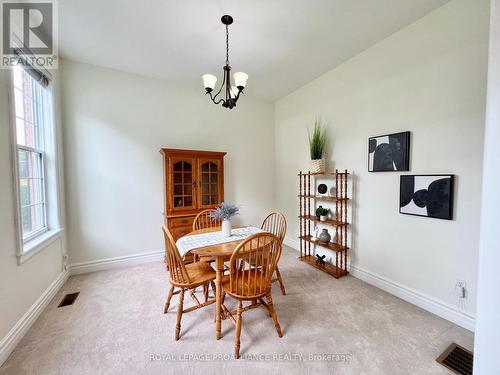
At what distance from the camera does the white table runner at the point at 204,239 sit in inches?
76.7

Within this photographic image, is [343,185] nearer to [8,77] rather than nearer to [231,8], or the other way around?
[231,8]

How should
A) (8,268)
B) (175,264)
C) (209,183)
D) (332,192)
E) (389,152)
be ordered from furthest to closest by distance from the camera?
(209,183)
(332,192)
(389,152)
(175,264)
(8,268)

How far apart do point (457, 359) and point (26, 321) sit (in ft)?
11.5

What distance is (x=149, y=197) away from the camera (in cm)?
334

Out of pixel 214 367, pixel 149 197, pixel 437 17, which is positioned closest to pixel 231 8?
pixel 437 17

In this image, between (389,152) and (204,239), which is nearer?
(204,239)

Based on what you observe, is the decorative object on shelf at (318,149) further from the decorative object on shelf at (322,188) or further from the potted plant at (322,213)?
the potted plant at (322,213)

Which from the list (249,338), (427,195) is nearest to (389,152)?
(427,195)

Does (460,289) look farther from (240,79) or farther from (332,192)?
(240,79)

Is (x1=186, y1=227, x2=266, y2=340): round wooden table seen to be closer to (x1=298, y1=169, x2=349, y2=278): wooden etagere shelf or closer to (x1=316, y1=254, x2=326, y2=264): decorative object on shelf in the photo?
(x1=298, y1=169, x2=349, y2=278): wooden etagere shelf

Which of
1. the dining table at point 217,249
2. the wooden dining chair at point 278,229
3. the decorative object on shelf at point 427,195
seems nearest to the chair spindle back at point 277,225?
the wooden dining chair at point 278,229

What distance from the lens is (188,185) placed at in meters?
3.26

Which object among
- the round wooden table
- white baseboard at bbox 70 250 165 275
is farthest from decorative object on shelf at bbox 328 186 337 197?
white baseboard at bbox 70 250 165 275

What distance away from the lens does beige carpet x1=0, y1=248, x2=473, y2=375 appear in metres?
1.50
